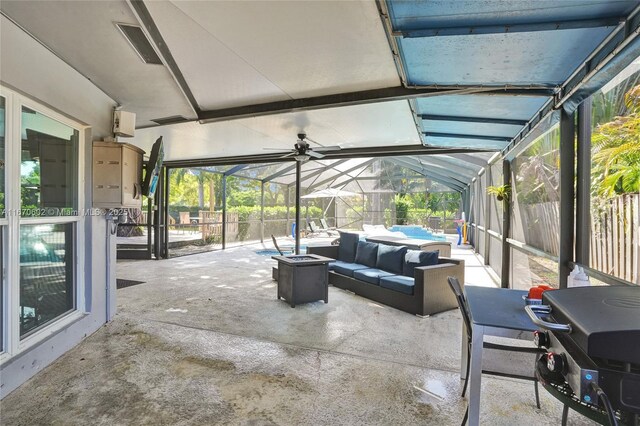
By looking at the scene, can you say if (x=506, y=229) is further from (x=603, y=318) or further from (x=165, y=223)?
(x=165, y=223)

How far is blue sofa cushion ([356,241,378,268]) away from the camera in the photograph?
549cm

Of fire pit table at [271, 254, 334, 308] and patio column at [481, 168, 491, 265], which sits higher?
patio column at [481, 168, 491, 265]

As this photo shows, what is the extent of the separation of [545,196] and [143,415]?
4.39 metres

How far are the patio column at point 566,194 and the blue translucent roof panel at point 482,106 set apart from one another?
0.43 meters

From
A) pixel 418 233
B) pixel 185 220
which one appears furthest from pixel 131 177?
pixel 418 233

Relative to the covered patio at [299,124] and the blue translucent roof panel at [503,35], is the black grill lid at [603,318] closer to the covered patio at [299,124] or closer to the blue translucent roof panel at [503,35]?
the covered patio at [299,124]

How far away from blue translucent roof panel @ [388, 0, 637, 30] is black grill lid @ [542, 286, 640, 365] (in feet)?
4.75

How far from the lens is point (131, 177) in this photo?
3.66m

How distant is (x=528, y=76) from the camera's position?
8.89ft

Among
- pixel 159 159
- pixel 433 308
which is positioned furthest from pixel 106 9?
pixel 433 308

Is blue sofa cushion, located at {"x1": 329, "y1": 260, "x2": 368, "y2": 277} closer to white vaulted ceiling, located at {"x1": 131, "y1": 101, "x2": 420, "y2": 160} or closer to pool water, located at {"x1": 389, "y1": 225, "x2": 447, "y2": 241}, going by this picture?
white vaulted ceiling, located at {"x1": 131, "y1": 101, "x2": 420, "y2": 160}

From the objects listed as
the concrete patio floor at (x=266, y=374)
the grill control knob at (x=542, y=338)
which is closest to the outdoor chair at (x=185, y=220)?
the concrete patio floor at (x=266, y=374)

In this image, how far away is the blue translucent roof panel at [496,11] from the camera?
173 cm

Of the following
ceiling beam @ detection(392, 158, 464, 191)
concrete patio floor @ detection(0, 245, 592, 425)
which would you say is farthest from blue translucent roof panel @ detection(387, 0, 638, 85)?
ceiling beam @ detection(392, 158, 464, 191)
